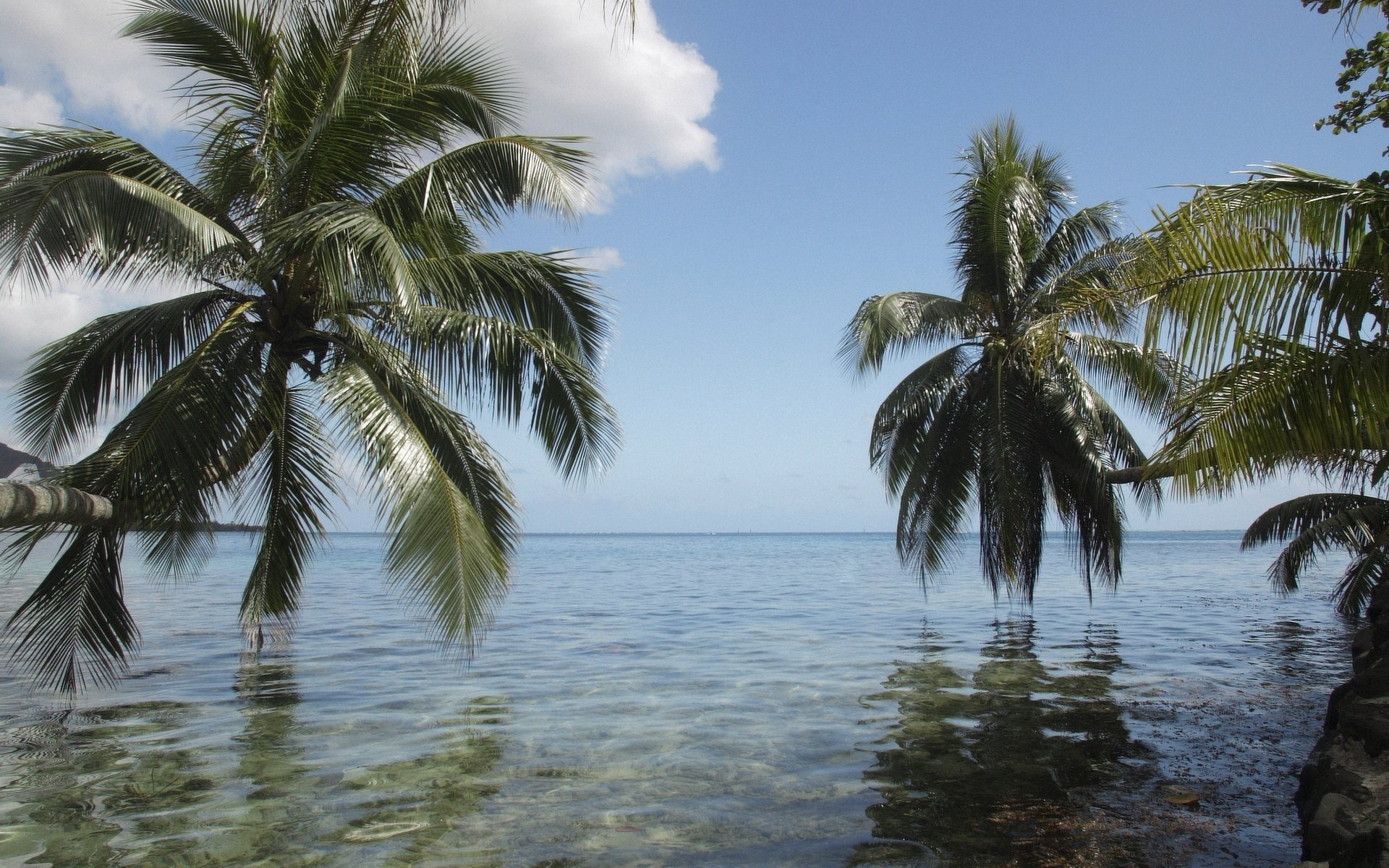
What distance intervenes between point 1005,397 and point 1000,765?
7849 mm

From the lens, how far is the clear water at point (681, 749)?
17.6ft

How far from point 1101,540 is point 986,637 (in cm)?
241

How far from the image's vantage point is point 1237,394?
16.6 feet

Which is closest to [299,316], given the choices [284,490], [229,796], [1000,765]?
[284,490]

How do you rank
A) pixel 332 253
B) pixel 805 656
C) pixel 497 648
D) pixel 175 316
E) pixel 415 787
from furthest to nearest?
1. pixel 497 648
2. pixel 805 656
3. pixel 175 316
4. pixel 332 253
5. pixel 415 787

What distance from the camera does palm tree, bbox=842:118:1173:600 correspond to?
531 inches

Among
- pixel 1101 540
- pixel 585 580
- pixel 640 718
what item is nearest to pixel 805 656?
pixel 640 718

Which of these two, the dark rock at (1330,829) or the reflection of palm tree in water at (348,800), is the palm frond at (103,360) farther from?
the dark rock at (1330,829)

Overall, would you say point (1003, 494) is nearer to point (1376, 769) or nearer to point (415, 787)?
point (1376, 769)

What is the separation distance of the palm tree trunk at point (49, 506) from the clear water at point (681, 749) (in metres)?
1.88

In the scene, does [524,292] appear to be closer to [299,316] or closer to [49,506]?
[299,316]

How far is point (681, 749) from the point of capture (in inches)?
301

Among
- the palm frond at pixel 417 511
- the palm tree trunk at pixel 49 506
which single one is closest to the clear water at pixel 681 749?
the palm frond at pixel 417 511

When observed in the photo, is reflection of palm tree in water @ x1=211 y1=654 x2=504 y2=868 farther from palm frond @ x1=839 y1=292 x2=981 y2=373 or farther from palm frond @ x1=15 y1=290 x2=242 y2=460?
palm frond @ x1=839 y1=292 x2=981 y2=373
